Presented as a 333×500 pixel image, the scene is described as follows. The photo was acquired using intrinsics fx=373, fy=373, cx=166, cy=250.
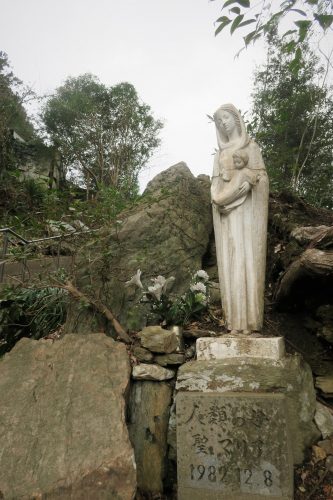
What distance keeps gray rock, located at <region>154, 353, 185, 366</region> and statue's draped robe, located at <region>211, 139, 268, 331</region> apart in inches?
20.3

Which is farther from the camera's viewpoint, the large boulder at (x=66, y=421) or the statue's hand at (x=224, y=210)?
the statue's hand at (x=224, y=210)

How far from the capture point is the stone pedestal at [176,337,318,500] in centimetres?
242

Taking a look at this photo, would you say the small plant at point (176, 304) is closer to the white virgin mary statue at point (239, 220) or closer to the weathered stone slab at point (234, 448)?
the white virgin mary statue at point (239, 220)

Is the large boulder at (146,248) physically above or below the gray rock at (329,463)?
above

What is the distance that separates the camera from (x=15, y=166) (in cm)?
1351

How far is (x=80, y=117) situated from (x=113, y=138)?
2.41 metres

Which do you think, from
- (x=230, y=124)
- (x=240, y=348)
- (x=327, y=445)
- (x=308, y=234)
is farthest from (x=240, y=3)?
(x=327, y=445)

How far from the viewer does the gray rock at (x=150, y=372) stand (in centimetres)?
316

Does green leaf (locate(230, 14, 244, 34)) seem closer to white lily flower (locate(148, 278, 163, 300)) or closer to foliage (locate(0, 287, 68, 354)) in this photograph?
white lily flower (locate(148, 278, 163, 300))

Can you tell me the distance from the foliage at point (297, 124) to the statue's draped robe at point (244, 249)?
253 inches

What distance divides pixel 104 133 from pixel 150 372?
13.5m

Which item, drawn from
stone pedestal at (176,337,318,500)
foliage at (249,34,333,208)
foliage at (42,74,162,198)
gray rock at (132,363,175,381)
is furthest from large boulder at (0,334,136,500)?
foliage at (42,74,162,198)

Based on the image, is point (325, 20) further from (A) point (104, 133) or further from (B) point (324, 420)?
(A) point (104, 133)

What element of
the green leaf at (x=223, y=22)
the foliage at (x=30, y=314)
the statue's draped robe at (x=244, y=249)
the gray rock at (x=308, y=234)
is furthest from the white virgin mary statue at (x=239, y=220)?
the foliage at (x=30, y=314)
